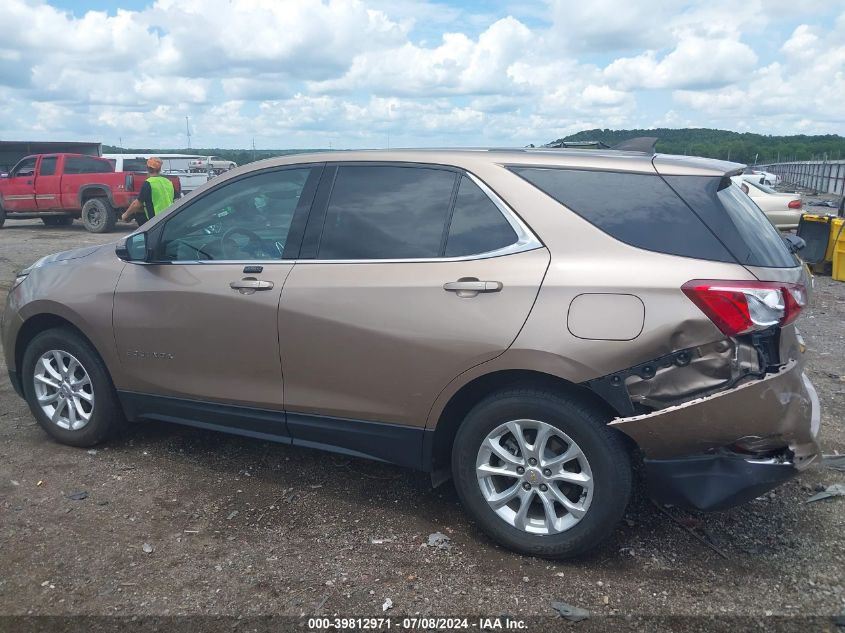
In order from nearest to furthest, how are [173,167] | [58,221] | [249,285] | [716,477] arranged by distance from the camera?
[716,477] → [249,285] → [58,221] → [173,167]

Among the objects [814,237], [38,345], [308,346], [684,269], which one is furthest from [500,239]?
[814,237]

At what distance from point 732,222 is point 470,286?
1.14m

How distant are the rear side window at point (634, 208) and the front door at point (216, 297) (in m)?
1.35

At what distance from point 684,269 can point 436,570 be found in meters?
1.69

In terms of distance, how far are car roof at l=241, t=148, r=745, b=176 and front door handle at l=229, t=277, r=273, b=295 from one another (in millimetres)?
694

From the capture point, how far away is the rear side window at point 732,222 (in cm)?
306

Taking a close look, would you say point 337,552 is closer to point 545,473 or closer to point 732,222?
point 545,473

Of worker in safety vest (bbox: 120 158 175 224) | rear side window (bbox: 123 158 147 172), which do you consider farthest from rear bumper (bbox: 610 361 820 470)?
rear side window (bbox: 123 158 147 172)

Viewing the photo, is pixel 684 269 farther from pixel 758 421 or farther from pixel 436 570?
pixel 436 570

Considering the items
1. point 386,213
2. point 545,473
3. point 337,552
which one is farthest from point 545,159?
point 337,552

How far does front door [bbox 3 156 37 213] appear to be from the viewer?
18.6m

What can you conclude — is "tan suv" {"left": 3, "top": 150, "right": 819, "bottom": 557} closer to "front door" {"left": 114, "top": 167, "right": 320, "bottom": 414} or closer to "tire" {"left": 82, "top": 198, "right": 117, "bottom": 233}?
"front door" {"left": 114, "top": 167, "right": 320, "bottom": 414}

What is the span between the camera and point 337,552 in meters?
3.47

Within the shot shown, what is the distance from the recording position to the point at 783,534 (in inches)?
142
